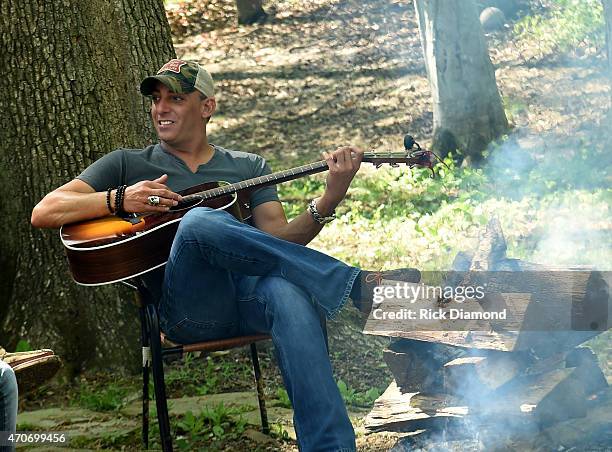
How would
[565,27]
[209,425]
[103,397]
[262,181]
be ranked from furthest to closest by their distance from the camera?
[565,27]
[103,397]
[209,425]
[262,181]

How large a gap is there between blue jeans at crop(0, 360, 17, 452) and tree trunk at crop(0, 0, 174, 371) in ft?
5.91

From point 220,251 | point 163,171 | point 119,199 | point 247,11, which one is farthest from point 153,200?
point 247,11

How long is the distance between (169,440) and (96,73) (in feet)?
6.79

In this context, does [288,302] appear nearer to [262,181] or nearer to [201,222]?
[201,222]

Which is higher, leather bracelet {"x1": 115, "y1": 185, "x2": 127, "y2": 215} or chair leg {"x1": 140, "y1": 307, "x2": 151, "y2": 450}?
leather bracelet {"x1": 115, "y1": 185, "x2": 127, "y2": 215}

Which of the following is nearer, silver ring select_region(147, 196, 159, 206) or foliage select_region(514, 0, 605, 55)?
silver ring select_region(147, 196, 159, 206)

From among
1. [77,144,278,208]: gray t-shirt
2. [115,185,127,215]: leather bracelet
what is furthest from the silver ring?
[77,144,278,208]: gray t-shirt

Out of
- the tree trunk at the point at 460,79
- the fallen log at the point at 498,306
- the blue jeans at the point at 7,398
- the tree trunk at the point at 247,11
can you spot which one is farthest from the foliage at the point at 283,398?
the tree trunk at the point at 247,11

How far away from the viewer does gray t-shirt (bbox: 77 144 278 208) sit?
3.96 m

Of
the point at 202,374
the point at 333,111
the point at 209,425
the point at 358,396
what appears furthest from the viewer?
the point at 333,111

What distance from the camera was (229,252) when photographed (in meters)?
3.52

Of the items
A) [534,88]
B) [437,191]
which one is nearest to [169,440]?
[437,191]

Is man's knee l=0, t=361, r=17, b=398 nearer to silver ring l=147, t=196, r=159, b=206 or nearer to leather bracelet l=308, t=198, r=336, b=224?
silver ring l=147, t=196, r=159, b=206

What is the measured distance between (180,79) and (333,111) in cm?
615
